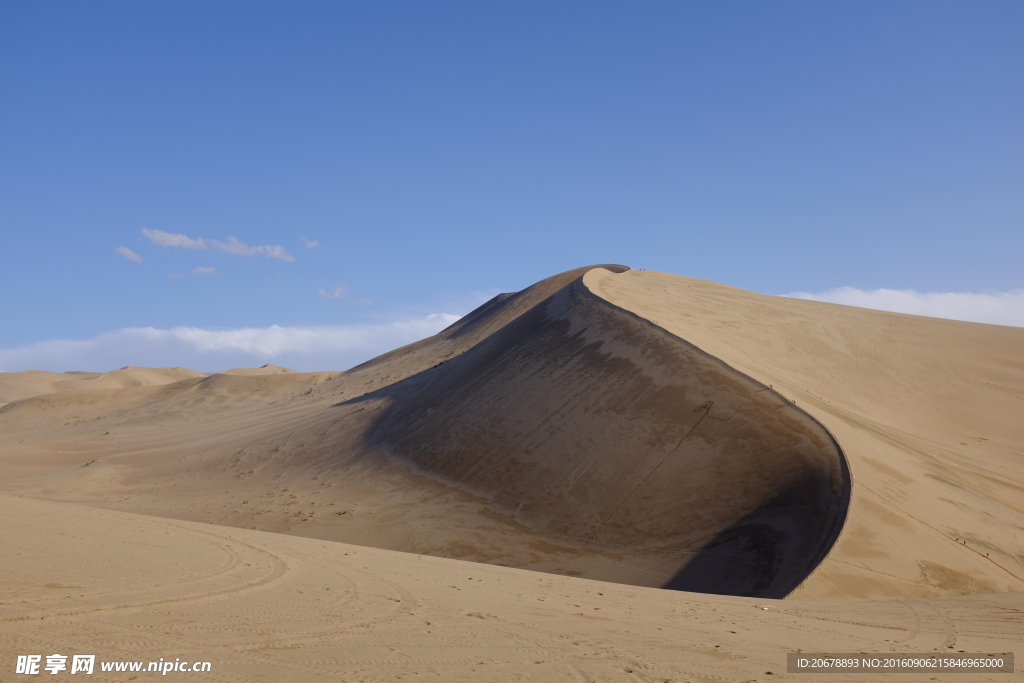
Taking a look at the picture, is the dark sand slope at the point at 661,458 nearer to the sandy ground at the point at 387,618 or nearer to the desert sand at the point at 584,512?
the desert sand at the point at 584,512

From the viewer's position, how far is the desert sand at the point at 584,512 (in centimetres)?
504

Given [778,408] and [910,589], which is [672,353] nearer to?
[778,408]

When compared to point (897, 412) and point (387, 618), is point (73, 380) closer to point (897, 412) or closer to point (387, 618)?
point (897, 412)

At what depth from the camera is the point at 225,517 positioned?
54.9 feet

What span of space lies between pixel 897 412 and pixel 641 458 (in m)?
9.35

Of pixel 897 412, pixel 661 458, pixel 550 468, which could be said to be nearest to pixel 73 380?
pixel 550 468

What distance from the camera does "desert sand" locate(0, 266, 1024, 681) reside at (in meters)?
5.04

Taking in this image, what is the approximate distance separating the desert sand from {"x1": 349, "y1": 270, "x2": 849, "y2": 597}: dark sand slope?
62 millimetres

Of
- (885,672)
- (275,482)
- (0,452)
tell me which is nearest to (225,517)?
(275,482)

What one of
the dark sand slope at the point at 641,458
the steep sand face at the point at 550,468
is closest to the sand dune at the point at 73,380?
the steep sand face at the point at 550,468

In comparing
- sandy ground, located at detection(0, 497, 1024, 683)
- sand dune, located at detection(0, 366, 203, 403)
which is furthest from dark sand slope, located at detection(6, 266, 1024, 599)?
sand dune, located at detection(0, 366, 203, 403)

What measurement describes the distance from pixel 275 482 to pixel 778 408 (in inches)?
539

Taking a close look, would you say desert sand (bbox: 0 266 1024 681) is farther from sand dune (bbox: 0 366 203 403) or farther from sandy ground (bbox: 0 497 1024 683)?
sand dune (bbox: 0 366 203 403)

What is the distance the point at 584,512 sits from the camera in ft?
42.0
